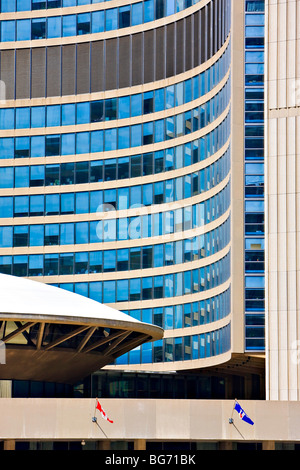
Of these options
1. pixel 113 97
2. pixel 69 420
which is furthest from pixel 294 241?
pixel 113 97

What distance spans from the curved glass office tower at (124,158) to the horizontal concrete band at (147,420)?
16533mm

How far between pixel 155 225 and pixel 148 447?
27037mm

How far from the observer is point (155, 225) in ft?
281

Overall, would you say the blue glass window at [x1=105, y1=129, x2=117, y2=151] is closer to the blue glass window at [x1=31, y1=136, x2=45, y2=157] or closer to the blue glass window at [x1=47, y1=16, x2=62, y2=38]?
the blue glass window at [x1=31, y1=136, x2=45, y2=157]

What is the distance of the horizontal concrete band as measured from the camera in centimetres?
5934

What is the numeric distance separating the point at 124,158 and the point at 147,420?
109 feet

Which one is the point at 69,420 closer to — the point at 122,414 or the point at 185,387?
the point at 122,414

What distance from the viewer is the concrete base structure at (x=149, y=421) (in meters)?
59.3

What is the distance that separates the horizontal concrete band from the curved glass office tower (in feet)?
54.2

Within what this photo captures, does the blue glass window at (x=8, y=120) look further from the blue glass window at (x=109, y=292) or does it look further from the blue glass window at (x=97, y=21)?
the blue glass window at (x=109, y=292)

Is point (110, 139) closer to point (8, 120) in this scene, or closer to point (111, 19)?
point (8, 120)

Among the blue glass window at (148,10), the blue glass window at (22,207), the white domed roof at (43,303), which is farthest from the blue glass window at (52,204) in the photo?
the white domed roof at (43,303)

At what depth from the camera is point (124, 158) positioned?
290ft

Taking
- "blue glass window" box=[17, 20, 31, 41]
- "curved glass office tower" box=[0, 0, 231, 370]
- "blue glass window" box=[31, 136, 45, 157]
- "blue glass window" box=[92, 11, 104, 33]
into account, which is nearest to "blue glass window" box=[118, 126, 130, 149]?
"curved glass office tower" box=[0, 0, 231, 370]
